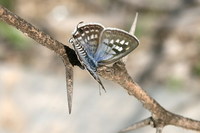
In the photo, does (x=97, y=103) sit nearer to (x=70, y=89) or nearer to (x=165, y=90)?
(x=165, y=90)

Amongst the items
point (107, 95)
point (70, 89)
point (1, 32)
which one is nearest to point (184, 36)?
point (107, 95)

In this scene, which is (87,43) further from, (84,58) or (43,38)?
(43,38)

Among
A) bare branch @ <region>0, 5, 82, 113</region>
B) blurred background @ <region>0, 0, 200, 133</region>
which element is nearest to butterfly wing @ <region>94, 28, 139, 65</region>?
bare branch @ <region>0, 5, 82, 113</region>

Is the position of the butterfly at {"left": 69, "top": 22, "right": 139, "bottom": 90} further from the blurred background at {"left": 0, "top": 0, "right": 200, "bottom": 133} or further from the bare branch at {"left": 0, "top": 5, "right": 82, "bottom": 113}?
the blurred background at {"left": 0, "top": 0, "right": 200, "bottom": 133}

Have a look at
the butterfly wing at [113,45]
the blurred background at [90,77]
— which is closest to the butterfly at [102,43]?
the butterfly wing at [113,45]

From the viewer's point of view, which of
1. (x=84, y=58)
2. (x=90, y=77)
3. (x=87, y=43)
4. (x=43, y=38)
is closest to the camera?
(x=43, y=38)

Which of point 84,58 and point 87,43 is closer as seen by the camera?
point 84,58

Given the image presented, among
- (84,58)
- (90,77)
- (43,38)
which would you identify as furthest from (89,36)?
(90,77)

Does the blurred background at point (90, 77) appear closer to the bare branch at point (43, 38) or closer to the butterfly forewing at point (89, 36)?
the butterfly forewing at point (89, 36)
